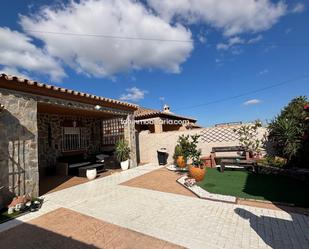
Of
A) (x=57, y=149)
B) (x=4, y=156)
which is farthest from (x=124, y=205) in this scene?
(x=57, y=149)

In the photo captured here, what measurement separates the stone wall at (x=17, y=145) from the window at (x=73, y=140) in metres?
5.50

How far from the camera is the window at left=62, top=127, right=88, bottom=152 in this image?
37.3 feet

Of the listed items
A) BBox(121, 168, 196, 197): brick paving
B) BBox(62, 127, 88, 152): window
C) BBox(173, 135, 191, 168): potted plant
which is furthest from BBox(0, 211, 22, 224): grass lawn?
BBox(173, 135, 191, 168): potted plant

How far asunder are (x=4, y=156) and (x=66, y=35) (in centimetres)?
658

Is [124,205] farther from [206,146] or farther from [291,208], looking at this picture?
[206,146]

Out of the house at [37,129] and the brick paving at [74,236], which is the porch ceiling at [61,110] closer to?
the house at [37,129]

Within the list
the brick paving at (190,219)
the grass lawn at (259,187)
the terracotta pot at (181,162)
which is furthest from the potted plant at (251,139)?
the brick paving at (190,219)

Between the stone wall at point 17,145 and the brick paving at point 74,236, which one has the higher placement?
→ the stone wall at point 17,145

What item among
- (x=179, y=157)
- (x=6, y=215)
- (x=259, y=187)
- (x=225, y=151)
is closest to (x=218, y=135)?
(x=225, y=151)

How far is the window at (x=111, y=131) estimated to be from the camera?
1269 centimetres

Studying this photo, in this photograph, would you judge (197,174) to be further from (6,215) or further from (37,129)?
(37,129)

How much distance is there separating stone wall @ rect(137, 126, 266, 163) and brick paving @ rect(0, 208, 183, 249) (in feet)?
25.3

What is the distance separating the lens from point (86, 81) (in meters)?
17.3

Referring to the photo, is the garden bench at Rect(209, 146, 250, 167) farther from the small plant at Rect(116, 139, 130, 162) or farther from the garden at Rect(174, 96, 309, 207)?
the small plant at Rect(116, 139, 130, 162)
